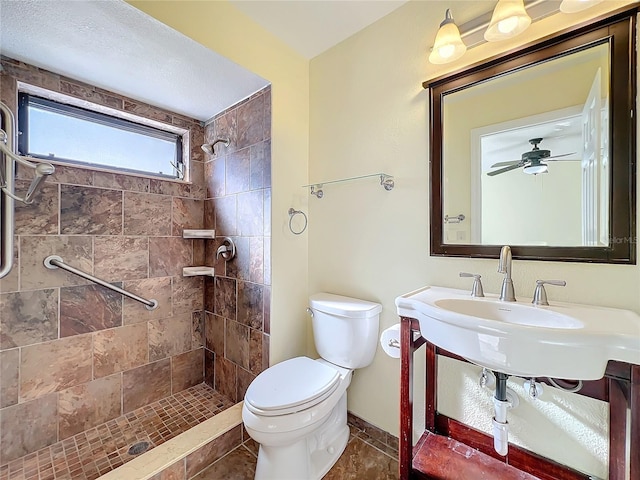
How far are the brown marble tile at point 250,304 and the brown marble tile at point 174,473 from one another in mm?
692

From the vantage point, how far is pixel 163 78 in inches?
62.6

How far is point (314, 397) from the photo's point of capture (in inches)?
46.4

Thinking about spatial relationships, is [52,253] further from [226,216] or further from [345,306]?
[345,306]

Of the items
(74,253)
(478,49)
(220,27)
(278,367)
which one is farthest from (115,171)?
(478,49)

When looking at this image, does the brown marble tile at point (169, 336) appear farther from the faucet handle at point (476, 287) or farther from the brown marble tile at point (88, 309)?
the faucet handle at point (476, 287)

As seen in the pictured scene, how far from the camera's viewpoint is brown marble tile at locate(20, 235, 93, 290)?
1403 mm

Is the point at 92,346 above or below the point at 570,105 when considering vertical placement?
below

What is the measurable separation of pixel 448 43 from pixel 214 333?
2.17 m

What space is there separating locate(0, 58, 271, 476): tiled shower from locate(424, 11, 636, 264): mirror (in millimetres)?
1013

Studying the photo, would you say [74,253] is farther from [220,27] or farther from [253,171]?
[220,27]

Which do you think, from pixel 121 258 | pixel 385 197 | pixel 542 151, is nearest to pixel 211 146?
pixel 121 258

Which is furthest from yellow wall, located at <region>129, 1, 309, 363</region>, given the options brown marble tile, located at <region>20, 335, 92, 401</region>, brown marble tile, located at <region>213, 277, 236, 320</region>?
brown marble tile, located at <region>20, 335, 92, 401</region>

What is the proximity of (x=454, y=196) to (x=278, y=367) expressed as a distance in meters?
1.21

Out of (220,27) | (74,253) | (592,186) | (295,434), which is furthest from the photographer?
(74,253)
